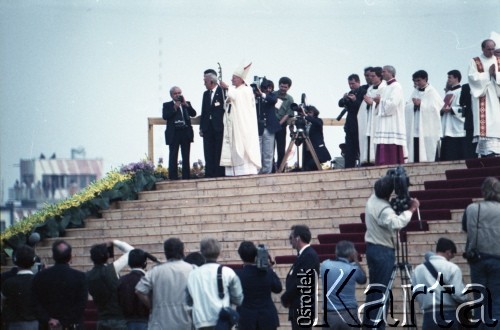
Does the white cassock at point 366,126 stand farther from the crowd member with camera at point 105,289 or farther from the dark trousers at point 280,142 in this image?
the crowd member with camera at point 105,289

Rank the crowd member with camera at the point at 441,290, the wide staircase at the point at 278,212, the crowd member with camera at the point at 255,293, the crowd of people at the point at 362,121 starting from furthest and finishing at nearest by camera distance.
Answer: the crowd of people at the point at 362,121 → the wide staircase at the point at 278,212 → the crowd member with camera at the point at 255,293 → the crowd member with camera at the point at 441,290

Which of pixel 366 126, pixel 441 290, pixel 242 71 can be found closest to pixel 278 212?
pixel 366 126

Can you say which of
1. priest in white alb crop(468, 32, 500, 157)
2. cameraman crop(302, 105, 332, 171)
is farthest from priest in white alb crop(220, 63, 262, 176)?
priest in white alb crop(468, 32, 500, 157)

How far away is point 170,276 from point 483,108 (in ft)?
27.4

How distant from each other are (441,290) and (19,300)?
463 cm

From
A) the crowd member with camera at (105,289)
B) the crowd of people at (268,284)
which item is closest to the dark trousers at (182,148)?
the crowd of people at (268,284)

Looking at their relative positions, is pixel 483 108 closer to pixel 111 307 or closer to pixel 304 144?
pixel 304 144

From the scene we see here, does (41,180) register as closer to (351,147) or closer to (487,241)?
(487,241)

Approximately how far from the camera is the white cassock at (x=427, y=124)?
24500mm

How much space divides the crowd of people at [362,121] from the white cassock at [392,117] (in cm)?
2

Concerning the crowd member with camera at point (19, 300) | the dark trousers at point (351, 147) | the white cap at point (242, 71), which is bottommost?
the crowd member with camera at point (19, 300)

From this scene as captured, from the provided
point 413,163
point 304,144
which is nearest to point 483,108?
point 413,163

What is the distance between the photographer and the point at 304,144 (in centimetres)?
2608

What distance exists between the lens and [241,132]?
2589 centimetres
